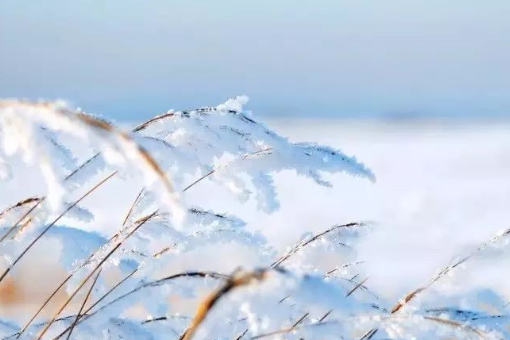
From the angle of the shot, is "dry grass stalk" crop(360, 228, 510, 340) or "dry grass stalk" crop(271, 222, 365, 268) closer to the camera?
"dry grass stalk" crop(360, 228, 510, 340)

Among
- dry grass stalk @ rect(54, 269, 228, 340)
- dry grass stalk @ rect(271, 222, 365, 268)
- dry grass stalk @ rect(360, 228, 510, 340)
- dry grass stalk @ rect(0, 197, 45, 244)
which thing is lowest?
dry grass stalk @ rect(360, 228, 510, 340)

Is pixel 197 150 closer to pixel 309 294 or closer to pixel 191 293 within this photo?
pixel 191 293

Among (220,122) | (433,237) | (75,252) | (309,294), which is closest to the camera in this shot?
(309,294)

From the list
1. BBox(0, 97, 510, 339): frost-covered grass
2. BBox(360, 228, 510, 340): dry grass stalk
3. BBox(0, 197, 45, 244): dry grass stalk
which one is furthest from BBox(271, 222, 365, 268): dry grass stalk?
BBox(0, 197, 45, 244): dry grass stalk

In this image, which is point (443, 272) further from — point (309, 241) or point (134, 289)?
point (134, 289)

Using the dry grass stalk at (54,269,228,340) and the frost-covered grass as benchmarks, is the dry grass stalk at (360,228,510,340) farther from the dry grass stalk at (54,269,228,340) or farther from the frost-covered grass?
the dry grass stalk at (54,269,228,340)

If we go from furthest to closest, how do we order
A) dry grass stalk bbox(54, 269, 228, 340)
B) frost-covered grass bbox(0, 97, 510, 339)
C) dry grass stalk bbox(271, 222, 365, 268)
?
dry grass stalk bbox(271, 222, 365, 268), frost-covered grass bbox(0, 97, 510, 339), dry grass stalk bbox(54, 269, 228, 340)

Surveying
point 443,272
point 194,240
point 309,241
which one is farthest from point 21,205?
point 443,272

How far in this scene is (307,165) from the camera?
152 centimetres

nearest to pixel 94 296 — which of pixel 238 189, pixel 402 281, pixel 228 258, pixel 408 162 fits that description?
pixel 238 189

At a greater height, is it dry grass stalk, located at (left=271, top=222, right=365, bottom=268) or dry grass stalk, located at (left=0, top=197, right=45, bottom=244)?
dry grass stalk, located at (left=0, top=197, right=45, bottom=244)

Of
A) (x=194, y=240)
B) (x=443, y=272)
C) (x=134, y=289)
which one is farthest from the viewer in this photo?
(x=194, y=240)

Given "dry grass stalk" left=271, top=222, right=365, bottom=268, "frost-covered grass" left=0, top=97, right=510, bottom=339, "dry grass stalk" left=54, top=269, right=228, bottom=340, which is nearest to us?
"dry grass stalk" left=54, top=269, right=228, bottom=340

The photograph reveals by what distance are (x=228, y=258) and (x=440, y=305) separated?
82cm
